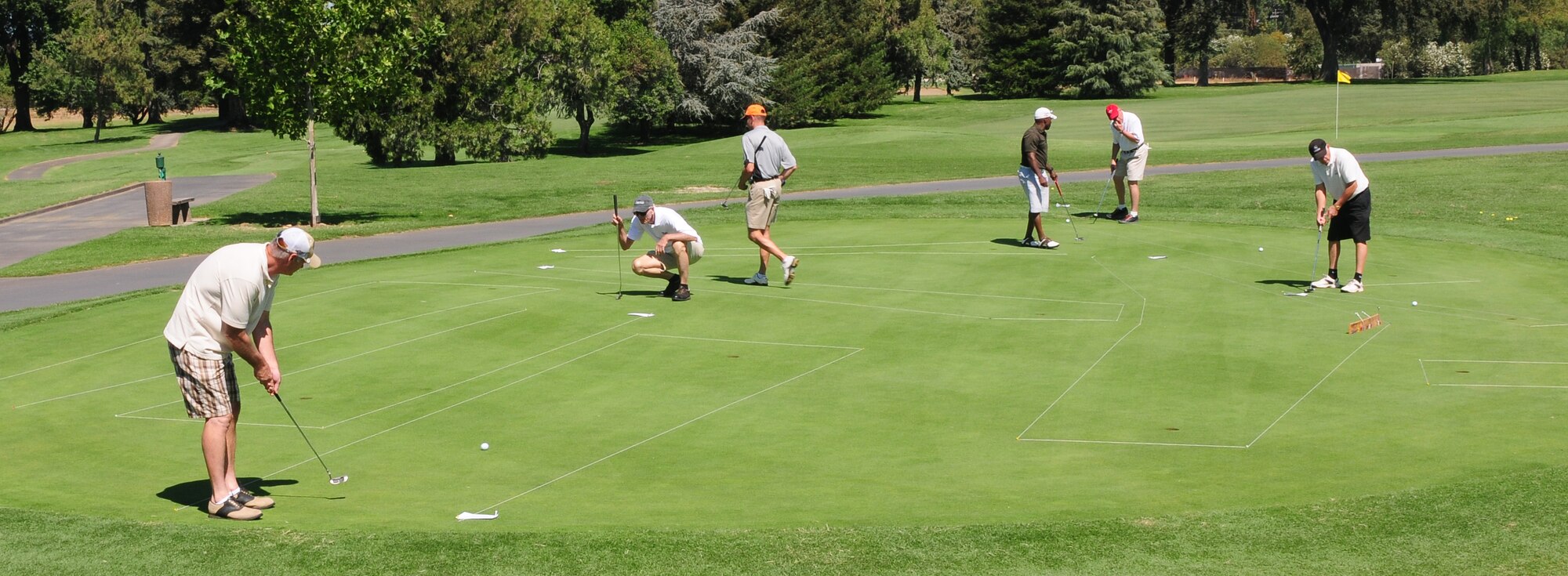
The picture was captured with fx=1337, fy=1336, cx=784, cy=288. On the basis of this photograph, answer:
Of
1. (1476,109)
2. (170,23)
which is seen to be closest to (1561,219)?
(1476,109)

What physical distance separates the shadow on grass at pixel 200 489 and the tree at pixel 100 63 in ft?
209

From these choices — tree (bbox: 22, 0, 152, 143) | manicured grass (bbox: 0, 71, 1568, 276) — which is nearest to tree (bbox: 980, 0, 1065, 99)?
manicured grass (bbox: 0, 71, 1568, 276)

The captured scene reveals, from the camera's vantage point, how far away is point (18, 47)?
279 ft

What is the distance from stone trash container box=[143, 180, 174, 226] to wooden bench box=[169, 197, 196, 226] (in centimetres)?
15

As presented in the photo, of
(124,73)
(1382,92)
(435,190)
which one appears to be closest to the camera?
(435,190)

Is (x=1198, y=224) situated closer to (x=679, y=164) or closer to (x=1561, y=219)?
(x=1561, y=219)

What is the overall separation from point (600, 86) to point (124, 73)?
3079 cm

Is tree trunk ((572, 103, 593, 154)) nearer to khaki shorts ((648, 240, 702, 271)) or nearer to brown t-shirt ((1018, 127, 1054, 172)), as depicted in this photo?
brown t-shirt ((1018, 127, 1054, 172))

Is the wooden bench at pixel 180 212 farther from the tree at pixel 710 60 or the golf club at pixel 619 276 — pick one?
the tree at pixel 710 60

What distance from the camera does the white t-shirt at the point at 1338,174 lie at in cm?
1580

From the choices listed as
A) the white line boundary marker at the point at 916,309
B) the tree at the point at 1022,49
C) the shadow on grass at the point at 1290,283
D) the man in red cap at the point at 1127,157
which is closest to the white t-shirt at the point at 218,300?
the white line boundary marker at the point at 916,309

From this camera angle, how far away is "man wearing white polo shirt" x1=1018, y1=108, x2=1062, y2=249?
18.9 m

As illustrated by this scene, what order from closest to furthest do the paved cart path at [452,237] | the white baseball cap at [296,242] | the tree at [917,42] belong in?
1. the white baseball cap at [296,242]
2. the paved cart path at [452,237]
3. the tree at [917,42]

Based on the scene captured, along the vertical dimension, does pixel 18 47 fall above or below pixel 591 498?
above
